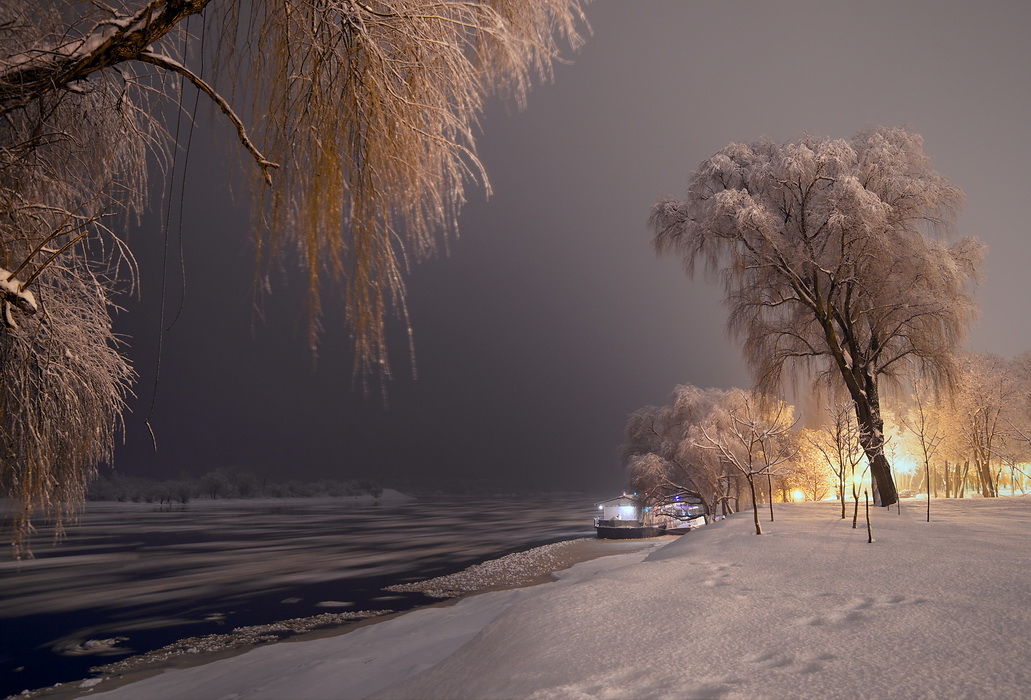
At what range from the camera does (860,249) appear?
10891 millimetres

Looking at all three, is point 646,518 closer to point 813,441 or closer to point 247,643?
point 813,441

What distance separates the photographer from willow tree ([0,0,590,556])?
7.56 ft

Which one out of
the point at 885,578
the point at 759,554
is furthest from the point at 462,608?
the point at 885,578

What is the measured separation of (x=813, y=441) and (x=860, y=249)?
54.7 ft

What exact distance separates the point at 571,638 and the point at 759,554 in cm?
308

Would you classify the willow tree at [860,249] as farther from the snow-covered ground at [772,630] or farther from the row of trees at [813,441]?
the snow-covered ground at [772,630]

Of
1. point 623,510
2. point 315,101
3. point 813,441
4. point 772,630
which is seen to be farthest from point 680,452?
point 315,101

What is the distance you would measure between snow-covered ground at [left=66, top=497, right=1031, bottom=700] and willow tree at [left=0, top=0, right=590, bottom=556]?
1802mm

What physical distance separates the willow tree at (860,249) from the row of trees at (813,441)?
2005mm

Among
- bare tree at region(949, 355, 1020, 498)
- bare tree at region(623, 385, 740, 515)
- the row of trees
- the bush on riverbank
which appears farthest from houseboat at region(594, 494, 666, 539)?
the bush on riverbank

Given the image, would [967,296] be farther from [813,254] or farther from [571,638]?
[571,638]

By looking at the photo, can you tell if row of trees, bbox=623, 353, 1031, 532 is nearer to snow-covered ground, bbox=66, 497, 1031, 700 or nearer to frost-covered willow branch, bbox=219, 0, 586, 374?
snow-covered ground, bbox=66, 497, 1031, 700

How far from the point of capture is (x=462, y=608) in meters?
10.1

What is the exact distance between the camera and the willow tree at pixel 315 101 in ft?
7.56
